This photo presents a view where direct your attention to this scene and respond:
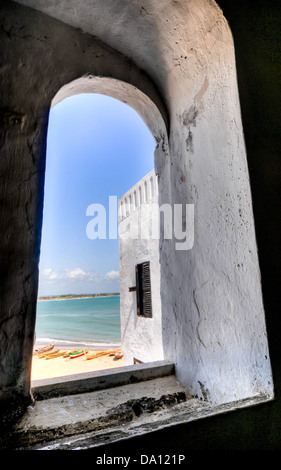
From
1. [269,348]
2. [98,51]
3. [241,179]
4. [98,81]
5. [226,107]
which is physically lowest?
[269,348]

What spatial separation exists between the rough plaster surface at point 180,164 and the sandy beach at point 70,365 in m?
10.9

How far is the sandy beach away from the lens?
11172 millimetres

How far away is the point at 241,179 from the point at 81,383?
1.14 metres

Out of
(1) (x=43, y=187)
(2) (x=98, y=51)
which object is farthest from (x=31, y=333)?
(2) (x=98, y=51)

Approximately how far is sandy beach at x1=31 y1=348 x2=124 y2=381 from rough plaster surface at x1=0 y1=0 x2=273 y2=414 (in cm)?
1091

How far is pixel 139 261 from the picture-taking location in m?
5.70

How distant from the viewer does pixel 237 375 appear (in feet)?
3.34

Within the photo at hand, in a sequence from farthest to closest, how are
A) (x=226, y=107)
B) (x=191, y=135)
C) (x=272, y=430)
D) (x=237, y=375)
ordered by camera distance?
(x=191, y=135)
(x=226, y=107)
(x=237, y=375)
(x=272, y=430)

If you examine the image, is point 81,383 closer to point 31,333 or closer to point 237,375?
point 31,333

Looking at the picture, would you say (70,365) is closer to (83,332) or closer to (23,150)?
(23,150)

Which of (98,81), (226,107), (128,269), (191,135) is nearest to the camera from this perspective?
(226,107)

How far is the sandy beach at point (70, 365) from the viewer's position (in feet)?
36.7

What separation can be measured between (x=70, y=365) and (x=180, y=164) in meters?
13.5

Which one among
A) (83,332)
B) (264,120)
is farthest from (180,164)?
(83,332)
